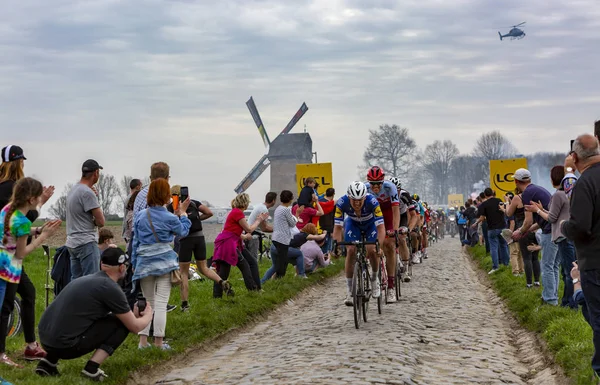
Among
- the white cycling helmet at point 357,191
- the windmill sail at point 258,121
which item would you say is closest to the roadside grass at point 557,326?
the white cycling helmet at point 357,191

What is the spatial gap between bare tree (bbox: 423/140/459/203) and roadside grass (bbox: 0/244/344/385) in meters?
135

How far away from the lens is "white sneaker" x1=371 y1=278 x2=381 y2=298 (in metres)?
14.5

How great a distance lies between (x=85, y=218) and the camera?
11.1 metres

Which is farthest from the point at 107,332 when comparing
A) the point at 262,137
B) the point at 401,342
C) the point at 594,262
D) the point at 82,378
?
the point at 262,137

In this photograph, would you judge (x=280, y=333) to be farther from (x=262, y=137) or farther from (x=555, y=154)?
(x=555, y=154)

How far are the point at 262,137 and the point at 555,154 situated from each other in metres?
73.8

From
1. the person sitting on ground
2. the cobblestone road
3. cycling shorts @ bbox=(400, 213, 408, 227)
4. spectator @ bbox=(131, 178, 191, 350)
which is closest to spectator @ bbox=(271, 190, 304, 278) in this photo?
the person sitting on ground

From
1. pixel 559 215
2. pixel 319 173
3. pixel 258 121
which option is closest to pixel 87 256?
pixel 559 215

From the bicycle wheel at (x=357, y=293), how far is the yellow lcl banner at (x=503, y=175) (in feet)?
58.4

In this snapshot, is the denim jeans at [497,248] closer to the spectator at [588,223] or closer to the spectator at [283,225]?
the spectator at [283,225]

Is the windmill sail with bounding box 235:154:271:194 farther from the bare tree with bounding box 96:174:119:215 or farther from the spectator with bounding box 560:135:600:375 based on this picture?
the spectator with bounding box 560:135:600:375

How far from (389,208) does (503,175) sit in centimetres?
1474

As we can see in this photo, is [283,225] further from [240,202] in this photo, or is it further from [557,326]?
[557,326]

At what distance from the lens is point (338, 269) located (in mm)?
26000
